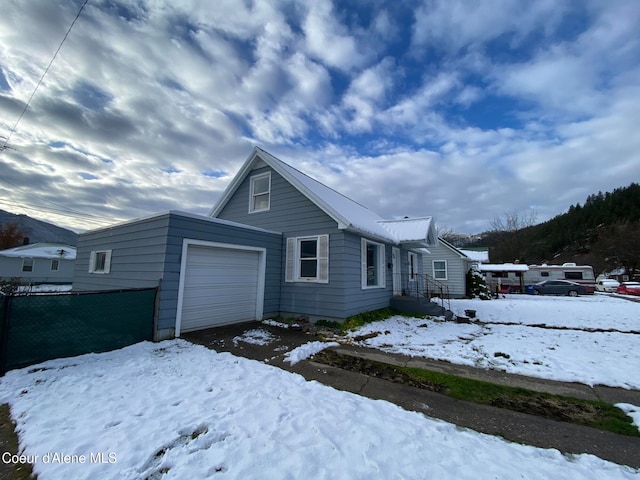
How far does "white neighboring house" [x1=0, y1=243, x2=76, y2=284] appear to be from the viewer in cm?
2491

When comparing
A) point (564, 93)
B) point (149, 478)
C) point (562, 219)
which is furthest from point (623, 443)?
point (562, 219)

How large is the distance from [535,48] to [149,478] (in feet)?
41.5

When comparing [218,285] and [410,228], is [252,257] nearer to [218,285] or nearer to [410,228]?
[218,285]

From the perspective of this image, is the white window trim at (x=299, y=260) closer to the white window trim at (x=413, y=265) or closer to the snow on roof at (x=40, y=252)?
the white window trim at (x=413, y=265)

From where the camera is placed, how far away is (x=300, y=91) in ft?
31.4

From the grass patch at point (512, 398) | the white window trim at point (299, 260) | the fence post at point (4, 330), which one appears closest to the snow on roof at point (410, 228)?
the white window trim at point (299, 260)

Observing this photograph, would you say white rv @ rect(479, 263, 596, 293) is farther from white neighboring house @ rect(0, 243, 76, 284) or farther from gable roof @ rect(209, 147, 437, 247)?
white neighboring house @ rect(0, 243, 76, 284)

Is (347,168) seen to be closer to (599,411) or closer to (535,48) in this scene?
(535,48)

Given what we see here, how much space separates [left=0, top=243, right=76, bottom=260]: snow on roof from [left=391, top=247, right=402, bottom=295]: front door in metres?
33.1

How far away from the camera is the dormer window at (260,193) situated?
422 inches

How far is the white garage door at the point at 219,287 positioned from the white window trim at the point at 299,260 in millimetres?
1058

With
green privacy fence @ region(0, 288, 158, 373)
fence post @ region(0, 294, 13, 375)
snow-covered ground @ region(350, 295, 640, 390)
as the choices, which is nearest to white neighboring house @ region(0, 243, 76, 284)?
green privacy fence @ region(0, 288, 158, 373)

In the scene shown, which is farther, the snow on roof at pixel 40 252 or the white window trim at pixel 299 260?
the snow on roof at pixel 40 252

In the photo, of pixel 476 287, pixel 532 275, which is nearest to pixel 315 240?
pixel 476 287
